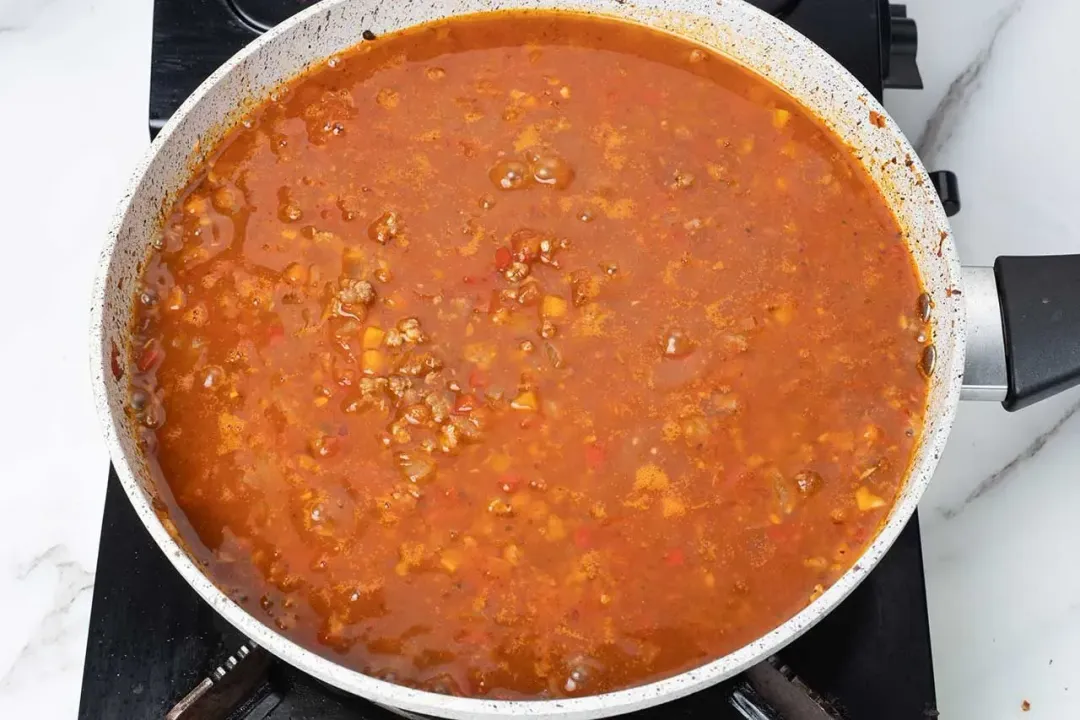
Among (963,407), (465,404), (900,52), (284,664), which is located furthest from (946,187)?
(284,664)

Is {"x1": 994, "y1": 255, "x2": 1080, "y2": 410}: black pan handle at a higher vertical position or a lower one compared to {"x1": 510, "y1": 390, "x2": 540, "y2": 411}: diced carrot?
higher

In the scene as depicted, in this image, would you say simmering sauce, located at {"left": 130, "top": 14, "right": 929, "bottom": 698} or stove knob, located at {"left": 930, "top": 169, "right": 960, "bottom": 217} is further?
stove knob, located at {"left": 930, "top": 169, "right": 960, "bottom": 217}

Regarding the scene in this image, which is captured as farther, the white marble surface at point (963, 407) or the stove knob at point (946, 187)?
the white marble surface at point (963, 407)

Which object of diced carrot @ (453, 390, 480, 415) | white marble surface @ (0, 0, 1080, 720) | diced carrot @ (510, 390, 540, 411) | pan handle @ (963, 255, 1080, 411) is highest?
pan handle @ (963, 255, 1080, 411)

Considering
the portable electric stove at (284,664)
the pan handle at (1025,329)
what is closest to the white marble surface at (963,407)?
the portable electric stove at (284,664)

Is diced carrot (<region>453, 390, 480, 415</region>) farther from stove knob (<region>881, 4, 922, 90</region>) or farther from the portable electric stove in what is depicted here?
stove knob (<region>881, 4, 922, 90</region>)

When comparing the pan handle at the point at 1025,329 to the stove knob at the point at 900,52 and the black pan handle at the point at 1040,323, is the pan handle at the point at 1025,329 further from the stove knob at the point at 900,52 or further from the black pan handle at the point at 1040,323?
the stove knob at the point at 900,52

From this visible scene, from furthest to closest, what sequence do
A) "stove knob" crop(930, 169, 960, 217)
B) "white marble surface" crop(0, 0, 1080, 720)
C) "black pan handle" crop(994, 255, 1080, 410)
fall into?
1. "white marble surface" crop(0, 0, 1080, 720)
2. "stove knob" crop(930, 169, 960, 217)
3. "black pan handle" crop(994, 255, 1080, 410)

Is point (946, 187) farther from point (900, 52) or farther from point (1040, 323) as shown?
point (1040, 323)

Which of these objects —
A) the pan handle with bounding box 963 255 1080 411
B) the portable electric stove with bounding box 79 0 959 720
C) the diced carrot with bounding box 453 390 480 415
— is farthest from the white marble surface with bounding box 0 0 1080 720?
the diced carrot with bounding box 453 390 480 415
